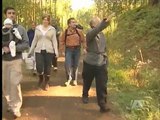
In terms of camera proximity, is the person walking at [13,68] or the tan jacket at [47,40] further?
the tan jacket at [47,40]

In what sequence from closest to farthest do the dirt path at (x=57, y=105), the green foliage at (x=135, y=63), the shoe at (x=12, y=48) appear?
1. the shoe at (x=12, y=48)
2. the dirt path at (x=57, y=105)
3. the green foliage at (x=135, y=63)

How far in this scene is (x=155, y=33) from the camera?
17.8 m

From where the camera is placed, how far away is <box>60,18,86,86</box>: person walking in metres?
12.0

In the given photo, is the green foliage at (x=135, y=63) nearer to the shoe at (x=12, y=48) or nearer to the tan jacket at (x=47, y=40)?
the tan jacket at (x=47, y=40)

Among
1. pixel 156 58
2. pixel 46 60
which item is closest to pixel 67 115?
pixel 46 60

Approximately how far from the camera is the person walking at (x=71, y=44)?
12031mm

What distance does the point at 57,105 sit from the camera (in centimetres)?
1009

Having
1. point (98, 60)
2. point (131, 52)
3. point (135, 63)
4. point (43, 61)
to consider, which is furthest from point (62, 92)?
point (131, 52)

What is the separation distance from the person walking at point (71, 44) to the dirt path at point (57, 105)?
24.0 inches

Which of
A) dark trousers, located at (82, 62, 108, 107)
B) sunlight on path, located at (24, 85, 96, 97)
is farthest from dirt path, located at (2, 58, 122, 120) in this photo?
dark trousers, located at (82, 62, 108, 107)

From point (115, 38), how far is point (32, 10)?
8.22 metres

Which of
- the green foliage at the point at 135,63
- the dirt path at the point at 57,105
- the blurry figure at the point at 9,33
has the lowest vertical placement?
the dirt path at the point at 57,105

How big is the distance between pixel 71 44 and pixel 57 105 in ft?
8.38

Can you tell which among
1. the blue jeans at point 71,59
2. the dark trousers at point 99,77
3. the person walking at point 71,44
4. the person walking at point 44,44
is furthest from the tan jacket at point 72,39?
the dark trousers at point 99,77
